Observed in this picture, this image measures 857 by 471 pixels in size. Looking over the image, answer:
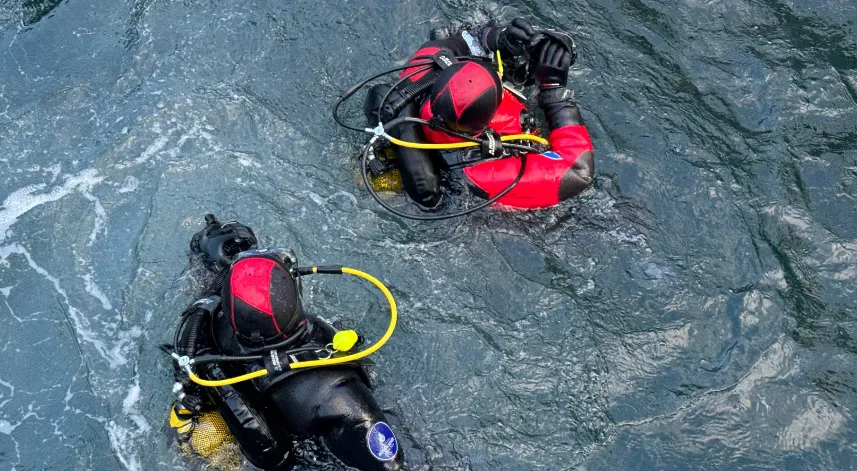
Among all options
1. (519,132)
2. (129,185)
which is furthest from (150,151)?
(519,132)

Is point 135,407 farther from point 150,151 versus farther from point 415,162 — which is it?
point 415,162

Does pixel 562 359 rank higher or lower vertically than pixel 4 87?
lower

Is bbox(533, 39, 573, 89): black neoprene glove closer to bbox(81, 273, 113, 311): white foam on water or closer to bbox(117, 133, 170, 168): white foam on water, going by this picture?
bbox(117, 133, 170, 168): white foam on water

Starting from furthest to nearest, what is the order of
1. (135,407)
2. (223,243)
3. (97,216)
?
(97,216) → (135,407) → (223,243)

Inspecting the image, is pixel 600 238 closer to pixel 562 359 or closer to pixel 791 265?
pixel 562 359

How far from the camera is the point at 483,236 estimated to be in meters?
5.16

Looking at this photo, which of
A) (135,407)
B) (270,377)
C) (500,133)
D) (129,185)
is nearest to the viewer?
(270,377)

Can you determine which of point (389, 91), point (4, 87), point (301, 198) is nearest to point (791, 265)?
point (389, 91)

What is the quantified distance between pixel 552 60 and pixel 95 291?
148 inches

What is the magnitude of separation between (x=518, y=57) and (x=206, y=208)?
2663 millimetres

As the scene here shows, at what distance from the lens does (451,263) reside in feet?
16.7

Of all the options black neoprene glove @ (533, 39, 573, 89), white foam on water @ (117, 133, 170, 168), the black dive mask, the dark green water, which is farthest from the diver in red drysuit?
white foam on water @ (117, 133, 170, 168)

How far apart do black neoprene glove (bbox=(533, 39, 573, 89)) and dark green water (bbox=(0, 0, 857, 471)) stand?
0.82 meters

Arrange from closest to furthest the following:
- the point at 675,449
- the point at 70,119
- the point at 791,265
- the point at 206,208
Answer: the point at 675,449 < the point at 791,265 < the point at 206,208 < the point at 70,119
